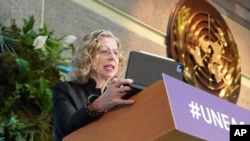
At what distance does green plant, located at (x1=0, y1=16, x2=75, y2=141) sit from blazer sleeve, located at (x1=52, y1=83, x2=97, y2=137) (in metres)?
0.70

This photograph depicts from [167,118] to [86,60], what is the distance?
942 millimetres

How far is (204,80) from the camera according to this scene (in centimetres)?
521

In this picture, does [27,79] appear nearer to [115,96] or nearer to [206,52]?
[115,96]

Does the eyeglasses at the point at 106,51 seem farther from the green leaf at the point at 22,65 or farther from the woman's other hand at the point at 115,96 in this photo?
the green leaf at the point at 22,65

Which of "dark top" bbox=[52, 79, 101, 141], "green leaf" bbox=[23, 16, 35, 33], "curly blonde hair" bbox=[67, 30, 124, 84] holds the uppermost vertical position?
"curly blonde hair" bbox=[67, 30, 124, 84]

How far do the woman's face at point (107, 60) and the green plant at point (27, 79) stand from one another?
0.72 metres

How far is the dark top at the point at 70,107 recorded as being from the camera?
192 cm

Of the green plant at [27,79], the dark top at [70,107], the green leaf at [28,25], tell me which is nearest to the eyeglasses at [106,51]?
the dark top at [70,107]

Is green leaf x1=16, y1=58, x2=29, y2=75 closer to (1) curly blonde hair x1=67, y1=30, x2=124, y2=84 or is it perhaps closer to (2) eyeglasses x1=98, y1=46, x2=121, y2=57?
(1) curly blonde hair x1=67, y1=30, x2=124, y2=84

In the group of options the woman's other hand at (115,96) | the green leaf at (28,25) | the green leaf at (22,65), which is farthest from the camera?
the green leaf at (28,25)

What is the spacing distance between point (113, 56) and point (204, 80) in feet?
9.56

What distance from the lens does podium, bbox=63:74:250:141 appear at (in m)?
1.54

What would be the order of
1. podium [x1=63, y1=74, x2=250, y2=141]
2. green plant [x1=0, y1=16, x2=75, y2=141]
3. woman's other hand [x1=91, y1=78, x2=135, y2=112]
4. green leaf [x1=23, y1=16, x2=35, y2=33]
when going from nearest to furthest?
podium [x1=63, y1=74, x2=250, y2=141] → woman's other hand [x1=91, y1=78, x2=135, y2=112] → green plant [x1=0, y1=16, x2=75, y2=141] → green leaf [x1=23, y1=16, x2=35, y2=33]

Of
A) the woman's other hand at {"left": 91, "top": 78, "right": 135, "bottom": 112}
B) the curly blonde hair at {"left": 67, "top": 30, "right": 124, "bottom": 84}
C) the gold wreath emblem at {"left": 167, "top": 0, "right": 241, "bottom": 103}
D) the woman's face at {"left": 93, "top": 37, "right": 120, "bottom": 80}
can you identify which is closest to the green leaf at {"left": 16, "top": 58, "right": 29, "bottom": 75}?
the curly blonde hair at {"left": 67, "top": 30, "right": 124, "bottom": 84}
